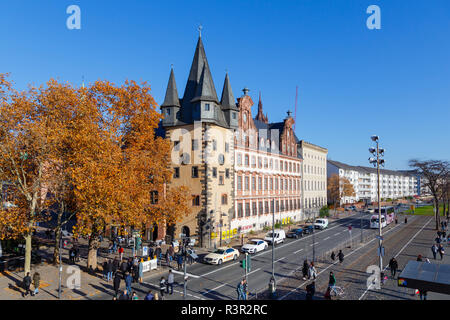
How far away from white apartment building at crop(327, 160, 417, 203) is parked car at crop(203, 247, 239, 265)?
86839 millimetres

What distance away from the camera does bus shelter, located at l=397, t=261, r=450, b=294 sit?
1225 centimetres

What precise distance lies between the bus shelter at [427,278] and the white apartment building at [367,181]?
10068 centimetres

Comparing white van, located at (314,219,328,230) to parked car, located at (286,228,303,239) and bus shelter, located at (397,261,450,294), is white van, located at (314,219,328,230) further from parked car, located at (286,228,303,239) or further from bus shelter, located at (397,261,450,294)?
bus shelter, located at (397,261,450,294)

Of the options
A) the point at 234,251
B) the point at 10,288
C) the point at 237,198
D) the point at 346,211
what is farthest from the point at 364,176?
the point at 10,288

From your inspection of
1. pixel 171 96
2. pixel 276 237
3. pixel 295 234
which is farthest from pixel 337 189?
pixel 171 96

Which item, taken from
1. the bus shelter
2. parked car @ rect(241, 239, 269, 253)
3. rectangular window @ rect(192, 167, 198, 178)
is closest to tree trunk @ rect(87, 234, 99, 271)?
rectangular window @ rect(192, 167, 198, 178)

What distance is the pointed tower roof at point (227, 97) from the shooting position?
43.3 metres

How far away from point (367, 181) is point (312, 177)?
9019 centimetres

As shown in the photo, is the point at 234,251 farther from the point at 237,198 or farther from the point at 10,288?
the point at 10,288

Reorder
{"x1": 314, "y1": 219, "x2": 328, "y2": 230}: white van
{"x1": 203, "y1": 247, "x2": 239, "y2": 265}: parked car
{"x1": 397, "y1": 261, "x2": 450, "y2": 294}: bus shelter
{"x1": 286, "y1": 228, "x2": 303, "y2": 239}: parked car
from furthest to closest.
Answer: {"x1": 314, "y1": 219, "x2": 328, "y2": 230}: white van < {"x1": 286, "y1": 228, "x2": 303, "y2": 239}: parked car < {"x1": 203, "y1": 247, "x2": 239, "y2": 265}: parked car < {"x1": 397, "y1": 261, "x2": 450, "y2": 294}: bus shelter

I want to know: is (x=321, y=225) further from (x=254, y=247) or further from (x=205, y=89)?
(x=205, y=89)

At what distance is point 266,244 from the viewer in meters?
38.6

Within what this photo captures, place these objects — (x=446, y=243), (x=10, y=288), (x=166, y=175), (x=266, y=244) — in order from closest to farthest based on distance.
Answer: (x=10, y=288)
(x=166, y=175)
(x=266, y=244)
(x=446, y=243)

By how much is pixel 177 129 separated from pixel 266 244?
18459 millimetres
